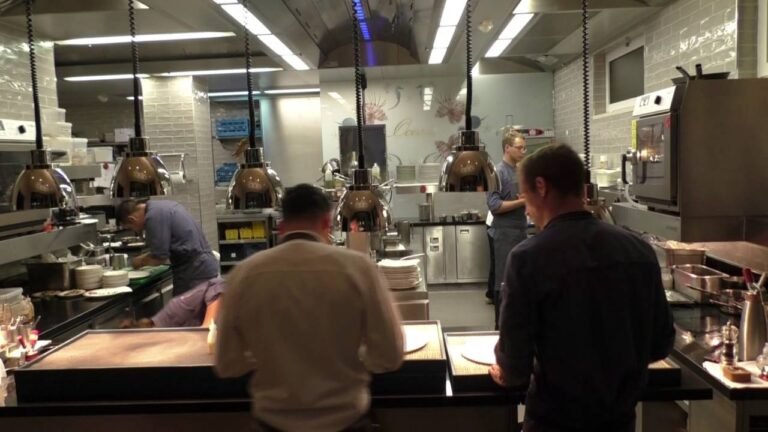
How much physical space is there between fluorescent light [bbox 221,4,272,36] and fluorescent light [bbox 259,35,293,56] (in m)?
0.13

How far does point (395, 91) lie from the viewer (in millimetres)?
8289

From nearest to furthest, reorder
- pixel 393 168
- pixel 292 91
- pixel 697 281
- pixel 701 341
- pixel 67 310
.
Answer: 1. pixel 701 341
2. pixel 697 281
3. pixel 67 310
4. pixel 393 168
5. pixel 292 91

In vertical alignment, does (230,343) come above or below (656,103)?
below

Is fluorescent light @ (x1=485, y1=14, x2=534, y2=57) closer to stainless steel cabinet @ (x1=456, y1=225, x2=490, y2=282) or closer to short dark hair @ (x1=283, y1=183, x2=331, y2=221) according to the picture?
stainless steel cabinet @ (x1=456, y1=225, x2=490, y2=282)

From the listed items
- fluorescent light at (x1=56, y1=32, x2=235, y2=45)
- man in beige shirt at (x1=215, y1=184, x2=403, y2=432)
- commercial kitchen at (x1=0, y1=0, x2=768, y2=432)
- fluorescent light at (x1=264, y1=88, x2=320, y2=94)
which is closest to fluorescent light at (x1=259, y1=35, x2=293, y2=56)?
commercial kitchen at (x1=0, y1=0, x2=768, y2=432)

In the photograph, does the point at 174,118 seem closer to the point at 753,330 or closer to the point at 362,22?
the point at 362,22

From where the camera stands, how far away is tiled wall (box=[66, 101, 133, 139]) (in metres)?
10.1

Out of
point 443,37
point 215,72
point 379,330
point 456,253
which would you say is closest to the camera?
point 379,330

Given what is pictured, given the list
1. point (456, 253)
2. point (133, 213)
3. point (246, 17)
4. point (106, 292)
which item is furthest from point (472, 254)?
point (246, 17)

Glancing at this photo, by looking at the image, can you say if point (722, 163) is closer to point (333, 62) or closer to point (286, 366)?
point (286, 366)

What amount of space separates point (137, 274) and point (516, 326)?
3925 mm

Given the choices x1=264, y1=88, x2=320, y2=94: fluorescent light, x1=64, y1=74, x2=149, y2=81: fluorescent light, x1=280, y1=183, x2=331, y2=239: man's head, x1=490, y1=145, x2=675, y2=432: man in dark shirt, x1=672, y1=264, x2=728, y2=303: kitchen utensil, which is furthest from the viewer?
x1=264, y1=88, x2=320, y2=94: fluorescent light

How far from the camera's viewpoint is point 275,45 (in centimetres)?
469

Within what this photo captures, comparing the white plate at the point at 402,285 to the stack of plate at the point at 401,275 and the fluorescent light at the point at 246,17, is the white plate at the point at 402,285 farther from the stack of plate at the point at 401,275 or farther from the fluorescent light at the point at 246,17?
the fluorescent light at the point at 246,17
